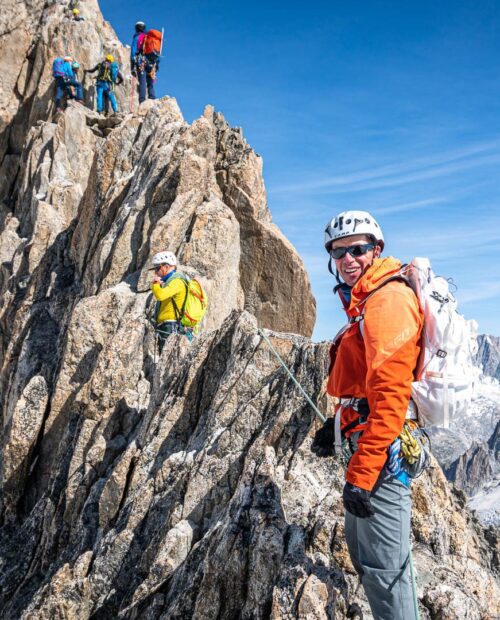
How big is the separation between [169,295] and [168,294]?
0.15ft

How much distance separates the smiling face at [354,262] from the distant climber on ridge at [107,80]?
128 ft

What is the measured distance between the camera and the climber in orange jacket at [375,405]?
5680 millimetres

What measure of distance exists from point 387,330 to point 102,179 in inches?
1031

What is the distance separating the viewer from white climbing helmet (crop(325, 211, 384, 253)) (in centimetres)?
681

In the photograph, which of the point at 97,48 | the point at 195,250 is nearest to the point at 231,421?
the point at 195,250

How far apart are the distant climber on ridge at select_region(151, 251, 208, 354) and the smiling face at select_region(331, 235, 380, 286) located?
1082cm

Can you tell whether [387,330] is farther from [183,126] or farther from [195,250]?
[183,126]

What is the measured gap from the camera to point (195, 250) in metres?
21.9

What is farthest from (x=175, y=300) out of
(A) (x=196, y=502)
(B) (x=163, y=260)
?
(A) (x=196, y=502)

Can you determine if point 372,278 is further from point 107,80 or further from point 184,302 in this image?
point 107,80

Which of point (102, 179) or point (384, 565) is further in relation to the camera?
point (102, 179)

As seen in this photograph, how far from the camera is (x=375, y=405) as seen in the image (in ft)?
18.7

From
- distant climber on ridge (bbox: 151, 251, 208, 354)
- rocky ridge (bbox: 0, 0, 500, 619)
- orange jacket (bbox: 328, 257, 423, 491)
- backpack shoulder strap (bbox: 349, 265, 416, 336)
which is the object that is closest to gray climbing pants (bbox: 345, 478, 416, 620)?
orange jacket (bbox: 328, 257, 423, 491)

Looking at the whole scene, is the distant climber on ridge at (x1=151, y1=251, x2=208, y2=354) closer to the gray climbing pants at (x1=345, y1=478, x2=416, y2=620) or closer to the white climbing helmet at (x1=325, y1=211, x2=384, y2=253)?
the white climbing helmet at (x1=325, y1=211, x2=384, y2=253)
